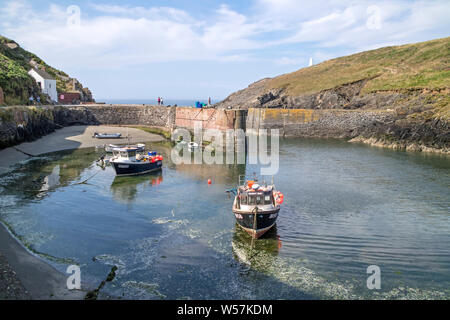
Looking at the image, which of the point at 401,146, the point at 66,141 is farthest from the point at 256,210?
the point at 401,146

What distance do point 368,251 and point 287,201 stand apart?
28.5ft

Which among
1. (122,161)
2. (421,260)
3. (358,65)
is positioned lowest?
(421,260)

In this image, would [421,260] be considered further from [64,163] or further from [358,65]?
[358,65]

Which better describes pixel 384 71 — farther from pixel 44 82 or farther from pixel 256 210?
pixel 256 210

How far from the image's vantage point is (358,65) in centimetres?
8612

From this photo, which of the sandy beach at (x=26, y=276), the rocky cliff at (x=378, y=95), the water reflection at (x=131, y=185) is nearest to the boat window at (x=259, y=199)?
the water reflection at (x=131, y=185)

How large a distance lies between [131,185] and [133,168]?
136 inches

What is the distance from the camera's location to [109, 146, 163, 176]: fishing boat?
32.2m

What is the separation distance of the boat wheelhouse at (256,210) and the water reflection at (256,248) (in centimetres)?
41

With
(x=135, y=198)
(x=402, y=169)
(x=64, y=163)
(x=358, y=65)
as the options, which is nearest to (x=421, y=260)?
(x=135, y=198)

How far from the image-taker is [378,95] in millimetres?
68062

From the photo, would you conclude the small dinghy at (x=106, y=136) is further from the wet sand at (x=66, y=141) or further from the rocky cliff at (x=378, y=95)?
Answer: the rocky cliff at (x=378, y=95)

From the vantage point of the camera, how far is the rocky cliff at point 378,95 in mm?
49413

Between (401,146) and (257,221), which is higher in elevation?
(401,146)
